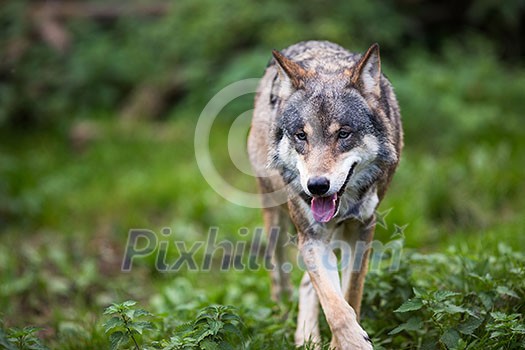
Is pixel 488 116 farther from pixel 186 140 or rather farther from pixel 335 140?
pixel 335 140

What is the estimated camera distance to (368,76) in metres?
4.26

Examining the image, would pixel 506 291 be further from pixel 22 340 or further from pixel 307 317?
pixel 22 340

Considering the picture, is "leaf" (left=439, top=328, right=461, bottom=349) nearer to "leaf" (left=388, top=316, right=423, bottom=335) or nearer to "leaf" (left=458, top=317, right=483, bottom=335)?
Answer: "leaf" (left=458, top=317, right=483, bottom=335)

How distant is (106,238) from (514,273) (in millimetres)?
5090

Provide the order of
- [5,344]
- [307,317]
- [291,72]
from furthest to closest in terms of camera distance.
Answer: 1. [307,317]
2. [291,72]
3. [5,344]

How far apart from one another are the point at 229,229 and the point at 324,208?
386cm

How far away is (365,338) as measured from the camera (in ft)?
12.9

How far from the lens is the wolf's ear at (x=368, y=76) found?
4.21 meters

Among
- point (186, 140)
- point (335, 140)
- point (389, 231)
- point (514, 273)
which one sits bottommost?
point (514, 273)

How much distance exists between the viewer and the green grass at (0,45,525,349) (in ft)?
14.2

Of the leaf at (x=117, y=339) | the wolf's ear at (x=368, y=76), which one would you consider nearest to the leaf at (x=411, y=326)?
the wolf's ear at (x=368, y=76)

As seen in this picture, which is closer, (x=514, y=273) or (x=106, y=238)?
(x=514, y=273)

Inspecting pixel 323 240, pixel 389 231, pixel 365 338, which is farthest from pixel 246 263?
pixel 365 338

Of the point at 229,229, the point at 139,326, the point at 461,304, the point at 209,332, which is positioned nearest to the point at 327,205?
the point at 209,332
